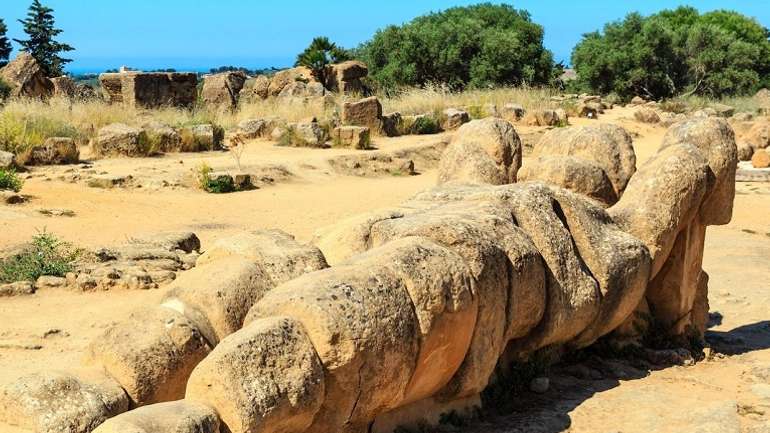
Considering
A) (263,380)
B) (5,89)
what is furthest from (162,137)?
(263,380)

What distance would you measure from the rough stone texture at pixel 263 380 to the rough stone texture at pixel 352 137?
15.2 m

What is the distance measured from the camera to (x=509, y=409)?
6.04 meters

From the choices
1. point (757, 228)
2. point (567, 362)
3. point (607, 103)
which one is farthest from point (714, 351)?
point (607, 103)

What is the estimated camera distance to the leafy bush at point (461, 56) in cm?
3400

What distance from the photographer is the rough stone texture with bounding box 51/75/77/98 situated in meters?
24.2

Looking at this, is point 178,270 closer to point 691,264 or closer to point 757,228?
point 691,264

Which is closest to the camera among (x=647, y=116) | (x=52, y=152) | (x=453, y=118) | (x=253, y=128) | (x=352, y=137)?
(x=52, y=152)

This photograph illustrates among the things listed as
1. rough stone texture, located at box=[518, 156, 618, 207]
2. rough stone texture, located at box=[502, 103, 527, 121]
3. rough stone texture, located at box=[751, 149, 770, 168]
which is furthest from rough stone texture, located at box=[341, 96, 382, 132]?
rough stone texture, located at box=[518, 156, 618, 207]

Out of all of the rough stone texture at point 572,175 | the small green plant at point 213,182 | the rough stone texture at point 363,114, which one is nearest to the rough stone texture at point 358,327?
the rough stone texture at point 572,175

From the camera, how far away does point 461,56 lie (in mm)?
35406

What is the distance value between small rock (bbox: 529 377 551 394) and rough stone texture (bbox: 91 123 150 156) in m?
12.2

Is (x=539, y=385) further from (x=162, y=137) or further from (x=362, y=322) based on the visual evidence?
(x=162, y=137)

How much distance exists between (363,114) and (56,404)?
17.0m

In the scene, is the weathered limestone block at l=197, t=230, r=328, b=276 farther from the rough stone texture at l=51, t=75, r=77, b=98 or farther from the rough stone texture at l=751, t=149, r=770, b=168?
the rough stone texture at l=51, t=75, r=77, b=98
